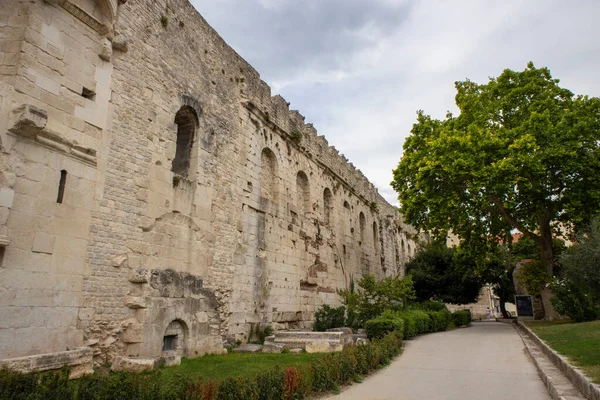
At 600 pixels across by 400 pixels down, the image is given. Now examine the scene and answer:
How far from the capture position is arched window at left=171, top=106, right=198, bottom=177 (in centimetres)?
1033

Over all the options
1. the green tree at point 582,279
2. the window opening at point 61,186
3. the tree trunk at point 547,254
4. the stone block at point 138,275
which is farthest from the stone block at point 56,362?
the tree trunk at point 547,254

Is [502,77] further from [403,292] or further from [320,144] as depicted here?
[403,292]

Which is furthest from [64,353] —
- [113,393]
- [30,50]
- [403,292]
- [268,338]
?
[403,292]

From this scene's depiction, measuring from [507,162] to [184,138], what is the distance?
11231mm

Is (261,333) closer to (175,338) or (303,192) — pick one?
(175,338)

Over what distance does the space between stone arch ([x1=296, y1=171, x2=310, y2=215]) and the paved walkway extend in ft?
21.7

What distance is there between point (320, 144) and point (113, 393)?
14.7 m

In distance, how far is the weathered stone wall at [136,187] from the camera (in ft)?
21.2

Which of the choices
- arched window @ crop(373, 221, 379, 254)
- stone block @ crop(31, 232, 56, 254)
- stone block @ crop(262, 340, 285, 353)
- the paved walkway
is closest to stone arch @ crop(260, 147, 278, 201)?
stone block @ crop(262, 340, 285, 353)

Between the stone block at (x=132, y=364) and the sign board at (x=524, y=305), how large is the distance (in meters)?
21.7

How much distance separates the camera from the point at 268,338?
36.9 ft

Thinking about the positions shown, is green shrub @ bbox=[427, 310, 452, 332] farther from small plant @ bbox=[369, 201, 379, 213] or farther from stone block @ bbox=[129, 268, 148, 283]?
stone block @ bbox=[129, 268, 148, 283]

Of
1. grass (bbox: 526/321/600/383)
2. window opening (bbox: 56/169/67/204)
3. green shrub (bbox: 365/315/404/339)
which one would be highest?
window opening (bbox: 56/169/67/204)

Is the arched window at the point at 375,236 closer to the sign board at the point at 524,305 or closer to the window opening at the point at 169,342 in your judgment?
the sign board at the point at 524,305
